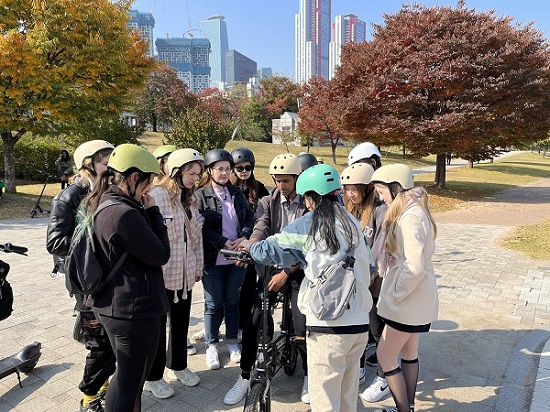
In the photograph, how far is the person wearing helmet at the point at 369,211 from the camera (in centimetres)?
353

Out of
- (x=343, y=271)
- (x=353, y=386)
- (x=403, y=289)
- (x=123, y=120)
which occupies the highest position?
(x=123, y=120)

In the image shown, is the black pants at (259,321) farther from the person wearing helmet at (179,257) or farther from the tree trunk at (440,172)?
the tree trunk at (440,172)

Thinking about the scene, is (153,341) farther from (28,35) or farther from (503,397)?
(28,35)

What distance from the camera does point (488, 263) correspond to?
8.17 meters

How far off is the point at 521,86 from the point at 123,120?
19732 mm

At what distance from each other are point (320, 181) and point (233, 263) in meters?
1.81

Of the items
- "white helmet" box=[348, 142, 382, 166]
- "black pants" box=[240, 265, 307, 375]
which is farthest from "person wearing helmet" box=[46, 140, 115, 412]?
"white helmet" box=[348, 142, 382, 166]

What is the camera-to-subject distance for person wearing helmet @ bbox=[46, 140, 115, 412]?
9.45 ft

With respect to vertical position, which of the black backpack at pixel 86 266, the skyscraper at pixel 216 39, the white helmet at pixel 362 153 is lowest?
the black backpack at pixel 86 266

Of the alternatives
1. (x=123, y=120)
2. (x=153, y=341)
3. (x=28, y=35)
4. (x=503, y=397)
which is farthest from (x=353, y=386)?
(x=123, y=120)

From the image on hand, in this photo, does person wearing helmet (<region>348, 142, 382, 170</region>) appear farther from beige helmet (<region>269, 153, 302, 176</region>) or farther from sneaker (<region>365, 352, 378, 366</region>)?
sneaker (<region>365, 352, 378, 366</region>)

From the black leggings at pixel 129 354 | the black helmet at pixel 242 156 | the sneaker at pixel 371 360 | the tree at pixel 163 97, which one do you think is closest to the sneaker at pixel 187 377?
the black leggings at pixel 129 354

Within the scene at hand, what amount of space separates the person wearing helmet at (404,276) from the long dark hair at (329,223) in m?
0.60

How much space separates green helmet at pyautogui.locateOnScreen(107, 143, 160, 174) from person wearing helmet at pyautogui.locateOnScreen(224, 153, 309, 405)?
1143 millimetres
